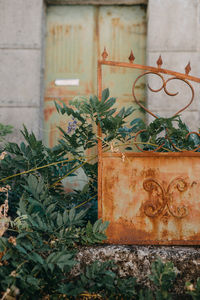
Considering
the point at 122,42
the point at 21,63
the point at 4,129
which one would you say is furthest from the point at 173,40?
the point at 4,129

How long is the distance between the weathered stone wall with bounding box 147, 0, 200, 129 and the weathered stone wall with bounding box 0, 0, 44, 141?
3.95ft

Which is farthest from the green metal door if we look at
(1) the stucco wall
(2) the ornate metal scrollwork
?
(2) the ornate metal scrollwork

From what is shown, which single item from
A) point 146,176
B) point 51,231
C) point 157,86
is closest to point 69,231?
point 51,231

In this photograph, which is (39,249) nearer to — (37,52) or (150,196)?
(150,196)

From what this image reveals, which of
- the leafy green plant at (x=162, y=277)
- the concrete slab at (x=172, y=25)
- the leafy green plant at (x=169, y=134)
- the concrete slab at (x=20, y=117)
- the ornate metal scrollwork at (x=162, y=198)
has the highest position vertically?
the concrete slab at (x=172, y=25)

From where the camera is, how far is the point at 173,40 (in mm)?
3453

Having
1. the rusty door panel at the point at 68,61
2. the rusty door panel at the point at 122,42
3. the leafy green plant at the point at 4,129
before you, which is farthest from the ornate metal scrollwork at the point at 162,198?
the rusty door panel at the point at 68,61

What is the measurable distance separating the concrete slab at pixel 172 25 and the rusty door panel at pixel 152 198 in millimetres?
1773

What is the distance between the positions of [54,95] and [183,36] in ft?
5.04

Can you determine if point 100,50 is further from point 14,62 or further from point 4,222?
point 4,222

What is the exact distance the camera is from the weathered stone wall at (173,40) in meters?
3.41

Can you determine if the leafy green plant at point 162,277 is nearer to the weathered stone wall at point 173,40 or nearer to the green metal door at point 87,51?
the weathered stone wall at point 173,40

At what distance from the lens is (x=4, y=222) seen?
1890mm

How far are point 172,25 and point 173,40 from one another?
0.53 feet
